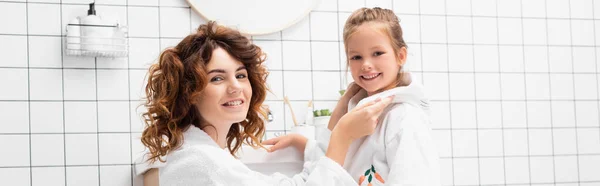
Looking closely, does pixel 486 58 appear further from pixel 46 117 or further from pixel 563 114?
pixel 46 117

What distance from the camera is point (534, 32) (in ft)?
11.4

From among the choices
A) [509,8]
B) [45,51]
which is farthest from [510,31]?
[45,51]

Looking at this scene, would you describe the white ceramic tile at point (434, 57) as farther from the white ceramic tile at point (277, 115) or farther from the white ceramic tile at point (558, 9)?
the white ceramic tile at point (277, 115)

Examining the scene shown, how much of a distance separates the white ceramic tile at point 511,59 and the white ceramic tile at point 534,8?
0.55ft

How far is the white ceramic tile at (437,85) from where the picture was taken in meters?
3.29

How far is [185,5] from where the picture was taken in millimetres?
2990

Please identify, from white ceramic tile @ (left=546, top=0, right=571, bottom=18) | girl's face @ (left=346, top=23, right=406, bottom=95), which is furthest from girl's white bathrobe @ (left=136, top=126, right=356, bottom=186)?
white ceramic tile @ (left=546, top=0, right=571, bottom=18)

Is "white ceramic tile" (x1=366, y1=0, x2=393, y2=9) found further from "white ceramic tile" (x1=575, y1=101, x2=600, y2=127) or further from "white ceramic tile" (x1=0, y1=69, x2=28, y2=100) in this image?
"white ceramic tile" (x1=0, y1=69, x2=28, y2=100)

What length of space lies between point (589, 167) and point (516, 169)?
1.25 ft

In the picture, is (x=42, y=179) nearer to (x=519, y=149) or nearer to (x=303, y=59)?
(x=303, y=59)

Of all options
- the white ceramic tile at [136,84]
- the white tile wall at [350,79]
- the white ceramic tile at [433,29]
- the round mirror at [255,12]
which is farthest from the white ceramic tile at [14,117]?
the white ceramic tile at [433,29]

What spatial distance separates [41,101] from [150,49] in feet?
1.47

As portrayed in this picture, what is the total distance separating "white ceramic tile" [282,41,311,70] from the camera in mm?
3094

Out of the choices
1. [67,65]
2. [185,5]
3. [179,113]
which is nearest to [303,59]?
[185,5]
